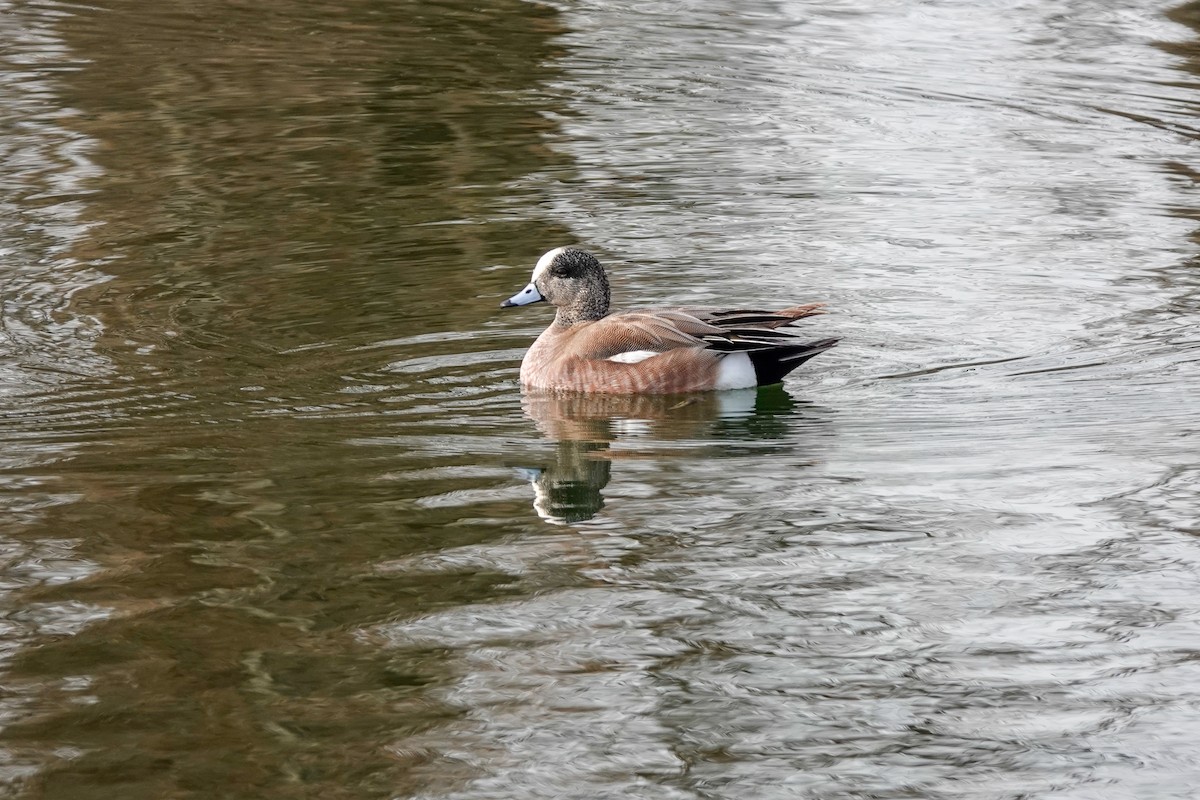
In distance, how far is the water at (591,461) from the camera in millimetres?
4887

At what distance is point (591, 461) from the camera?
7.46 metres

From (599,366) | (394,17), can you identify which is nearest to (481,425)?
(599,366)

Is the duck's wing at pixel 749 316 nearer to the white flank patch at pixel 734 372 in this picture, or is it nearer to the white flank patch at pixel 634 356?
the white flank patch at pixel 734 372

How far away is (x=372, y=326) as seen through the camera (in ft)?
30.8

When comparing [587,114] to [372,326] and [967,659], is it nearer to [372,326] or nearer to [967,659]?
[372,326]

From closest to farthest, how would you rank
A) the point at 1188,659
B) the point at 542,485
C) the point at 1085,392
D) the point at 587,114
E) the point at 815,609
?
1. the point at 1188,659
2. the point at 815,609
3. the point at 542,485
4. the point at 1085,392
5. the point at 587,114

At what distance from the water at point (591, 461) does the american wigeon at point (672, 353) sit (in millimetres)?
147

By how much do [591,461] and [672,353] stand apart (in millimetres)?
1122

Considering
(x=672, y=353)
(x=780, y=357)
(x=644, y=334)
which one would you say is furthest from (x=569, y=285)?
(x=780, y=357)

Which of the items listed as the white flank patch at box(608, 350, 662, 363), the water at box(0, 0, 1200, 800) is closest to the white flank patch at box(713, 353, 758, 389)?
the water at box(0, 0, 1200, 800)

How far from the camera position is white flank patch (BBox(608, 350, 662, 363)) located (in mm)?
8398

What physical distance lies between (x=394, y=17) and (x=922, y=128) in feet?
24.2

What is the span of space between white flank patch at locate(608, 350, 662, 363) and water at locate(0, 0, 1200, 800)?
227mm

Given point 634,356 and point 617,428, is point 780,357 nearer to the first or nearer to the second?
point 634,356
